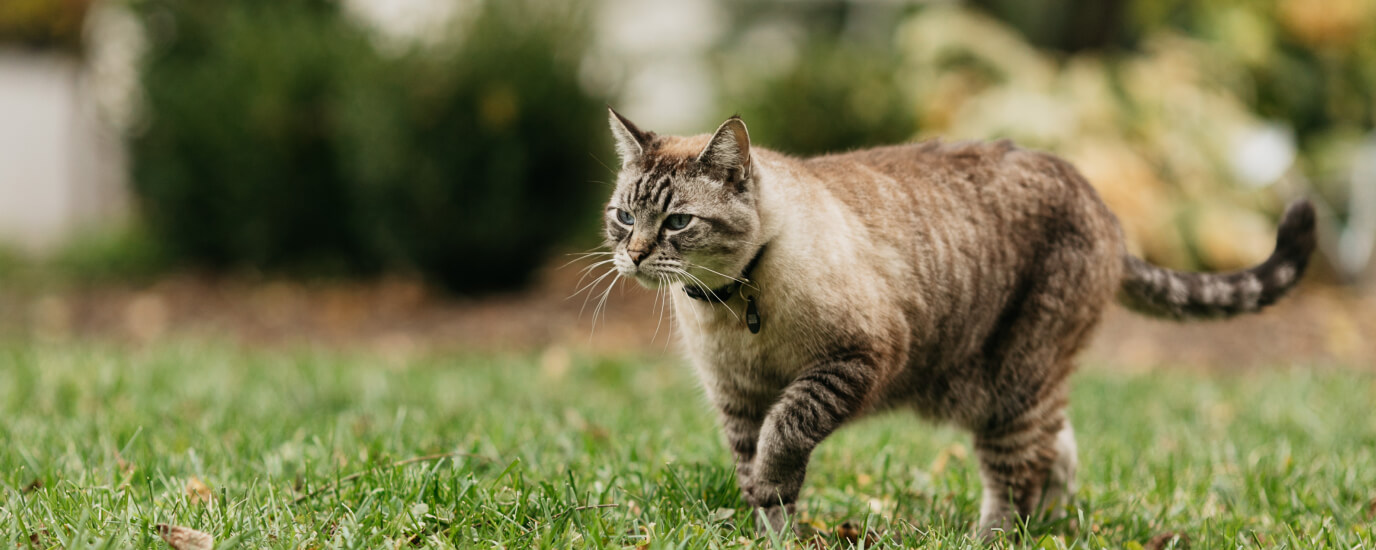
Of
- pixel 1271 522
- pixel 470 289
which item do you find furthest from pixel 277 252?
pixel 1271 522

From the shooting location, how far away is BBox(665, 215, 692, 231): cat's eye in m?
3.09

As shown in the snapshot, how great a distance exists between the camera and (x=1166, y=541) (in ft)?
10.7

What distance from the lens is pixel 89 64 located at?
469 inches

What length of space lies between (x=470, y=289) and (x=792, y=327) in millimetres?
5647

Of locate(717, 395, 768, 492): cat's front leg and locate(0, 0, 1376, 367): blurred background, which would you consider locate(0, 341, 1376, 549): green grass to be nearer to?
locate(717, 395, 768, 492): cat's front leg

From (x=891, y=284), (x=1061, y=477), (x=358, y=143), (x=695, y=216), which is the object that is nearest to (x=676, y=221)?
(x=695, y=216)

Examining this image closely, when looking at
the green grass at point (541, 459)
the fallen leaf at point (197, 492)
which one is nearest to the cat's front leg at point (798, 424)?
the green grass at point (541, 459)

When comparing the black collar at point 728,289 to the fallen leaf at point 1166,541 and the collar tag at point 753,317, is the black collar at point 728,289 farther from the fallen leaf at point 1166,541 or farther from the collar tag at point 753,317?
the fallen leaf at point 1166,541

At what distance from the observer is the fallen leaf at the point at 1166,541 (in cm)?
320

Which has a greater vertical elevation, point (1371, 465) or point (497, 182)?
point (497, 182)

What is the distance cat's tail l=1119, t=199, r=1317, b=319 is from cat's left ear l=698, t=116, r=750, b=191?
5.02 ft

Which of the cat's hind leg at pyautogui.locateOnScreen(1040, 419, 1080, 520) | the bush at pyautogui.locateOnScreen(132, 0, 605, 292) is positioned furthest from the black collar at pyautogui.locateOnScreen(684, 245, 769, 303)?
the bush at pyautogui.locateOnScreen(132, 0, 605, 292)

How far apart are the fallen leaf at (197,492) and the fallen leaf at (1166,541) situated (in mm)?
2635

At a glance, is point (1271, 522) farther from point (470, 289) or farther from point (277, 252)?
point (277, 252)
